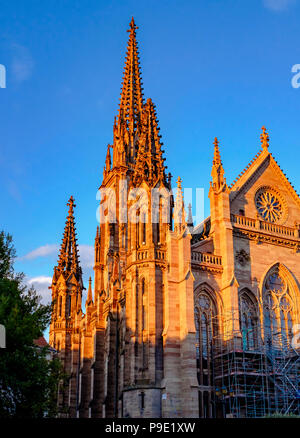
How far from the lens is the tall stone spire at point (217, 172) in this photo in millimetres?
40494

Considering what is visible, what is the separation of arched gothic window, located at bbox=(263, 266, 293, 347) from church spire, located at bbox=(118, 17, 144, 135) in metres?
32.3

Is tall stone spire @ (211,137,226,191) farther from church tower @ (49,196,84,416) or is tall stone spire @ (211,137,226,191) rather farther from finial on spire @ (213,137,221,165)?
church tower @ (49,196,84,416)

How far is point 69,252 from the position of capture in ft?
216

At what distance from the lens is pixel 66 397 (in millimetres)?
55500

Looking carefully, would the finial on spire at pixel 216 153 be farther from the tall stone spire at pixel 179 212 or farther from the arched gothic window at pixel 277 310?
the arched gothic window at pixel 277 310

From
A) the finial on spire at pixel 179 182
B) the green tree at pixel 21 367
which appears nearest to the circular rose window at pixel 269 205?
the finial on spire at pixel 179 182

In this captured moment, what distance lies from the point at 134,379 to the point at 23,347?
1158 cm

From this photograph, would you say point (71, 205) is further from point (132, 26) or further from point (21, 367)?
point (21, 367)

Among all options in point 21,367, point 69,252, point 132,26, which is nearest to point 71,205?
point 69,252

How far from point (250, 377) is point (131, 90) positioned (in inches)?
1781

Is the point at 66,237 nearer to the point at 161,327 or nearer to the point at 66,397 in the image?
the point at 66,397

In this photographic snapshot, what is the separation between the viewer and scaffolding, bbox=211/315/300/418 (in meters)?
33.8

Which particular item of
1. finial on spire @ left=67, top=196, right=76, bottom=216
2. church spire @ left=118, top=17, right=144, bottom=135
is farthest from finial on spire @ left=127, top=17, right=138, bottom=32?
finial on spire @ left=67, top=196, right=76, bottom=216
